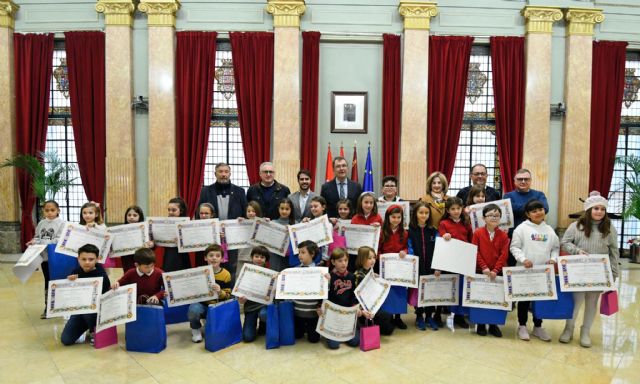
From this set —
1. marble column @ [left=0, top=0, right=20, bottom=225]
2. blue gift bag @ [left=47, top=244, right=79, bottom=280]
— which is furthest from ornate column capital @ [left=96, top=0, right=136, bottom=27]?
blue gift bag @ [left=47, top=244, right=79, bottom=280]

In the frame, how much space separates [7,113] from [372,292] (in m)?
9.62

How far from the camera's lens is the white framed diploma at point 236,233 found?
16.8 ft

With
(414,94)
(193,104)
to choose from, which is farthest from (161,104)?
(414,94)

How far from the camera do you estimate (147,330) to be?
13.5 ft

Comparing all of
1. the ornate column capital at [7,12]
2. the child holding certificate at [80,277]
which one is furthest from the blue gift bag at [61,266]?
the ornate column capital at [7,12]

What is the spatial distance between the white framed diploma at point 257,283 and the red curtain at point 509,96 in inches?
284

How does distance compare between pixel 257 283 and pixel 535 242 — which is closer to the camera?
pixel 257 283

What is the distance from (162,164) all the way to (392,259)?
6442 millimetres

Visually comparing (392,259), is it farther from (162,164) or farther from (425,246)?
(162,164)

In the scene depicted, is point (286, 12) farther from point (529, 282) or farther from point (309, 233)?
point (529, 282)

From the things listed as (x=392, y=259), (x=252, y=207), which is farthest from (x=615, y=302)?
(x=252, y=207)

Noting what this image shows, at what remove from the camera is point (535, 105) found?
9.33 m

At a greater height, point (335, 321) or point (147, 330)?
point (335, 321)

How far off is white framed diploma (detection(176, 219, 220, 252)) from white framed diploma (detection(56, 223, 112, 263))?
2.56 ft
